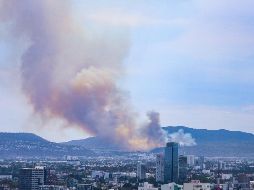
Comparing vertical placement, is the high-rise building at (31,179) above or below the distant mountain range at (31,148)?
below

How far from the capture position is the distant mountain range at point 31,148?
488 feet

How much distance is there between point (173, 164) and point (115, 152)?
2659 inches

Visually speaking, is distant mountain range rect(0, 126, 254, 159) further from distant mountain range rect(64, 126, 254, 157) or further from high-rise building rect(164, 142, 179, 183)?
high-rise building rect(164, 142, 179, 183)

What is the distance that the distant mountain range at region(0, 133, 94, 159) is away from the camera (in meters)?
149

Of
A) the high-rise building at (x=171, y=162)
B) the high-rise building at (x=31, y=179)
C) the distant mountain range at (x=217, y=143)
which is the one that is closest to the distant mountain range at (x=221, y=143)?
the distant mountain range at (x=217, y=143)

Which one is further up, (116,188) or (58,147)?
(58,147)

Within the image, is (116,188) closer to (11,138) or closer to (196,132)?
(11,138)

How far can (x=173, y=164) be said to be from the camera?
70562 millimetres

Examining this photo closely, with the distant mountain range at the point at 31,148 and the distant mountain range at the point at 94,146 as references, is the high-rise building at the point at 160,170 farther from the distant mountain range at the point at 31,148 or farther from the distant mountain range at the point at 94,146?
the distant mountain range at the point at 31,148

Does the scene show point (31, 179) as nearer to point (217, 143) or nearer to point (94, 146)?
point (94, 146)

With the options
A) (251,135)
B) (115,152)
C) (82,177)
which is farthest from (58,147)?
(82,177)

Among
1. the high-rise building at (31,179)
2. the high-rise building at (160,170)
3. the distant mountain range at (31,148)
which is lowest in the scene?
the high-rise building at (31,179)

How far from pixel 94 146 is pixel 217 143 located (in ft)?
108

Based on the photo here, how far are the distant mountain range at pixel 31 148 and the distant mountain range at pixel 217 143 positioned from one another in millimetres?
4186
